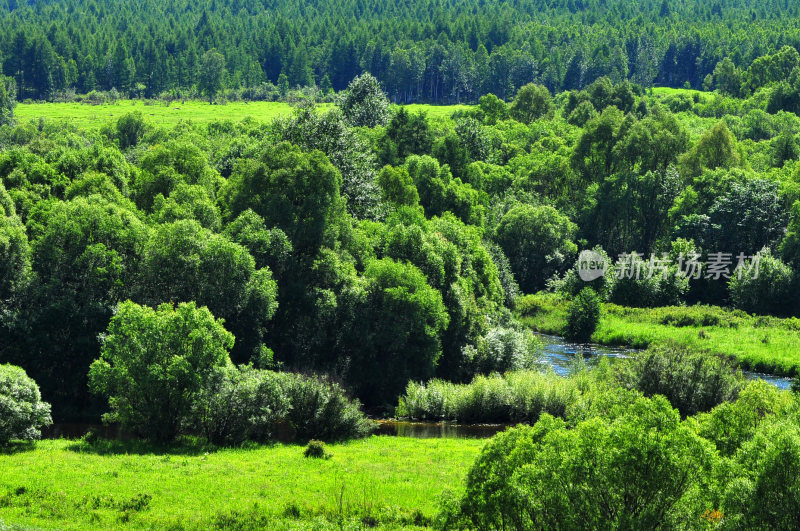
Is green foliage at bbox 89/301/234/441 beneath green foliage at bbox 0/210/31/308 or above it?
beneath

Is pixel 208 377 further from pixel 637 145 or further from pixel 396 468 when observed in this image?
pixel 637 145

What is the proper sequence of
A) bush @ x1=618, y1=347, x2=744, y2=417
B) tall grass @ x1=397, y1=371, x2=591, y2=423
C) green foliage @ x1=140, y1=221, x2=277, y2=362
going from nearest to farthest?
bush @ x1=618, y1=347, x2=744, y2=417 → green foliage @ x1=140, y1=221, x2=277, y2=362 → tall grass @ x1=397, y1=371, x2=591, y2=423

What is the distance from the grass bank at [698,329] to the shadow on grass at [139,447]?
45520mm

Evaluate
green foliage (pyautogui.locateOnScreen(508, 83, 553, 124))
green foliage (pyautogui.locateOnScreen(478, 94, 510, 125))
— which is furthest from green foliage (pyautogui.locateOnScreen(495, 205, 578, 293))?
green foliage (pyautogui.locateOnScreen(508, 83, 553, 124))

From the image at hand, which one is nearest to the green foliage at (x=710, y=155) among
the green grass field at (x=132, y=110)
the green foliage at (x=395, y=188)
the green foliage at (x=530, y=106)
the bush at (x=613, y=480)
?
the green foliage at (x=395, y=188)

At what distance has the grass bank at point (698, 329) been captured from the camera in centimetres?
8419

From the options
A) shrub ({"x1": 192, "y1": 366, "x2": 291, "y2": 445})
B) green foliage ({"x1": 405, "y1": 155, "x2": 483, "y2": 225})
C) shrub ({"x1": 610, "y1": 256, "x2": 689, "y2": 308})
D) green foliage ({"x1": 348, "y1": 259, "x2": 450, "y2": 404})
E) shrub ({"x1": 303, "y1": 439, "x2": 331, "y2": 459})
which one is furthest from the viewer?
green foliage ({"x1": 405, "y1": 155, "x2": 483, "y2": 225})

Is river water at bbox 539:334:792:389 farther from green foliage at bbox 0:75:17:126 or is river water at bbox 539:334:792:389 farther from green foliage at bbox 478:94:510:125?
green foliage at bbox 0:75:17:126

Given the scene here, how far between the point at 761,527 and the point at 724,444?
32.9 ft

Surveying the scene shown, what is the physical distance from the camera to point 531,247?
4611 inches

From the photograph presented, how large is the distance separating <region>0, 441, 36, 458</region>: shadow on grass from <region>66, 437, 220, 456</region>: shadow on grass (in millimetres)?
1919

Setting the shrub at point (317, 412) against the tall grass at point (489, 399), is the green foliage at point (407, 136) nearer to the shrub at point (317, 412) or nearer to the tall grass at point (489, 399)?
the tall grass at point (489, 399)

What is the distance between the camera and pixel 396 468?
46656 millimetres

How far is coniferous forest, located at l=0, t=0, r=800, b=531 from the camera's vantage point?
31594 millimetres
